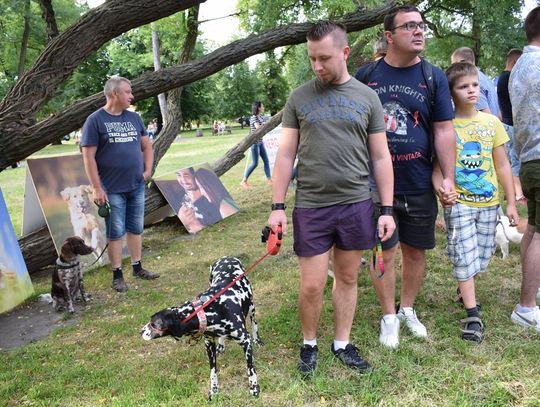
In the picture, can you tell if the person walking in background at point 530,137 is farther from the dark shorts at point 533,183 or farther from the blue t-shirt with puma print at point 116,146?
the blue t-shirt with puma print at point 116,146

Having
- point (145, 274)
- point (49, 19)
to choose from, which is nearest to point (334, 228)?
point (145, 274)

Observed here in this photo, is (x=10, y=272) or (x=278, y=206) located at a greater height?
(x=278, y=206)

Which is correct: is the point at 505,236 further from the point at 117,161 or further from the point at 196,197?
the point at 196,197

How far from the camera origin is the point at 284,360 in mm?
3135

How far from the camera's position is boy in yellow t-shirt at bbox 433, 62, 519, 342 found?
10.4 ft

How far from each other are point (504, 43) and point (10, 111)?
12.7 metres

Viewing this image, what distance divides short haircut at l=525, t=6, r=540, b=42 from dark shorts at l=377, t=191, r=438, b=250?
1.32 meters

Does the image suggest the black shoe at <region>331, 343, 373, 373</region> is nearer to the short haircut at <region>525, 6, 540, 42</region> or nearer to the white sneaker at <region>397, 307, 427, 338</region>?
the white sneaker at <region>397, 307, 427, 338</region>

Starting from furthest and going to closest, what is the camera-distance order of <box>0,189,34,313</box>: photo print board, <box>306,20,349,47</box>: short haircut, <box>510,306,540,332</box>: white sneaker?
<box>0,189,34,313</box>: photo print board → <box>510,306,540,332</box>: white sneaker → <box>306,20,349,47</box>: short haircut

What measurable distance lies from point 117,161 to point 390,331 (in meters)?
3.11

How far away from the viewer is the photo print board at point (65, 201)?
5281 mm

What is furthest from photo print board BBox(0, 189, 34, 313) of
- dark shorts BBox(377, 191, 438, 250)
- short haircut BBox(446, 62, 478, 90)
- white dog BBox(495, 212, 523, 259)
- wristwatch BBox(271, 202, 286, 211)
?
white dog BBox(495, 212, 523, 259)

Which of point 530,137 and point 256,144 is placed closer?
point 530,137

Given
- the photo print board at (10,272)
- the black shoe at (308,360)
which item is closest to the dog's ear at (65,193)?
the photo print board at (10,272)
